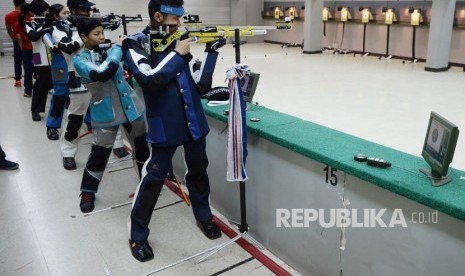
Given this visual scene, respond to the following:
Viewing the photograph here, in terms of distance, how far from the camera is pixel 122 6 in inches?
513

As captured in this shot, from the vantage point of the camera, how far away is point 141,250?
2.27 m

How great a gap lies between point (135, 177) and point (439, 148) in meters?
2.65

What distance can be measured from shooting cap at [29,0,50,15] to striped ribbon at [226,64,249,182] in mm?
4404

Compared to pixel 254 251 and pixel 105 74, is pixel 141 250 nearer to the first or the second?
pixel 254 251

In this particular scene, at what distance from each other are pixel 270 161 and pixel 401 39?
8.85 metres

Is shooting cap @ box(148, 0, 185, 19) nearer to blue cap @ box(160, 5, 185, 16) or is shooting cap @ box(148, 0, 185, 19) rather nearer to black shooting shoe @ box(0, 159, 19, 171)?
blue cap @ box(160, 5, 185, 16)

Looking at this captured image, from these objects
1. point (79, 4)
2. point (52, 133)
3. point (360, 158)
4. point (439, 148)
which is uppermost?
point (79, 4)

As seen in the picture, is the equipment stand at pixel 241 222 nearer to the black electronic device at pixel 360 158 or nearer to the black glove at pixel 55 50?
the black electronic device at pixel 360 158

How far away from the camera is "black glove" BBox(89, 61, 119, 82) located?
8.52ft

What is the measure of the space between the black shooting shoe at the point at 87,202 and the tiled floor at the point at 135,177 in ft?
0.19

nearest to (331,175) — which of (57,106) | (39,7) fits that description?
(57,106)

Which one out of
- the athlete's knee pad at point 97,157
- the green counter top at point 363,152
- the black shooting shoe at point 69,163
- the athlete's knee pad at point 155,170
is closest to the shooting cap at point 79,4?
the athlete's knee pad at point 97,157

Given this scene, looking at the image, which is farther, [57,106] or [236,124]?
[57,106]

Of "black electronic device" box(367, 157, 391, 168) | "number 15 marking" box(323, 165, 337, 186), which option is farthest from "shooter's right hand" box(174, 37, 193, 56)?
"black electronic device" box(367, 157, 391, 168)
